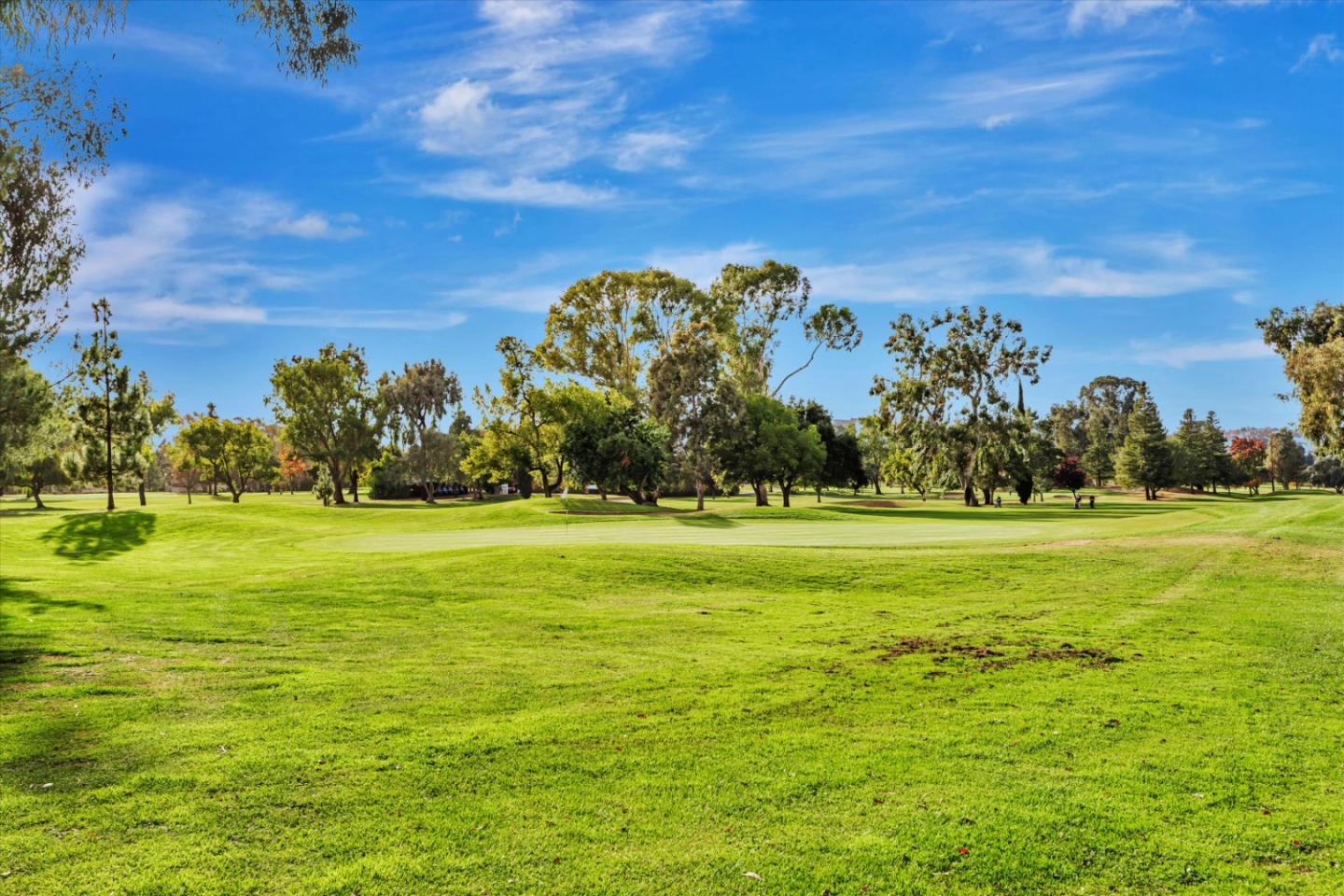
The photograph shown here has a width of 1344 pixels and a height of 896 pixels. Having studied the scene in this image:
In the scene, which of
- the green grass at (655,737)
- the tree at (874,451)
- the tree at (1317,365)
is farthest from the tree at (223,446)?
the tree at (1317,365)

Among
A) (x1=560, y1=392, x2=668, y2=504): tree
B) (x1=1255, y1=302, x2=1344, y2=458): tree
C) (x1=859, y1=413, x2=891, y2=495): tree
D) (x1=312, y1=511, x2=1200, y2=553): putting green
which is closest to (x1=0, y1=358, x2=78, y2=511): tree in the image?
(x1=312, y1=511, x2=1200, y2=553): putting green

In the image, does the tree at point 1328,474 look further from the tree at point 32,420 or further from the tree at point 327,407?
the tree at point 32,420

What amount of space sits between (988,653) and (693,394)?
50395 mm

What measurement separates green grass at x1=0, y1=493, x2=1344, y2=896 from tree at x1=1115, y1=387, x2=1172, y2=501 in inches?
3523

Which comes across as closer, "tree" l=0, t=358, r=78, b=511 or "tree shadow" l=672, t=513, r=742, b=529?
"tree" l=0, t=358, r=78, b=511

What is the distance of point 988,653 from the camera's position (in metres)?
15.0

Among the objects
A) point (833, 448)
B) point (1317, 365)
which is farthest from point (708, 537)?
point (833, 448)

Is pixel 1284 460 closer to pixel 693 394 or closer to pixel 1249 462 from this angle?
pixel 1249 462

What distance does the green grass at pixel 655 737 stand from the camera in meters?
7.04

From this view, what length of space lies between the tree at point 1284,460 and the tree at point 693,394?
12672cm

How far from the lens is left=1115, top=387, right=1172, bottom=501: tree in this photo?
101 m

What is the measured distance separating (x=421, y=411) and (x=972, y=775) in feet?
290

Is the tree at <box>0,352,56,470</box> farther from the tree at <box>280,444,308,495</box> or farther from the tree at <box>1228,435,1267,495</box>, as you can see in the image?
the tree at <box>1228,435,1267,495</box>

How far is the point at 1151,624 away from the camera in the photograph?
17859 mm
